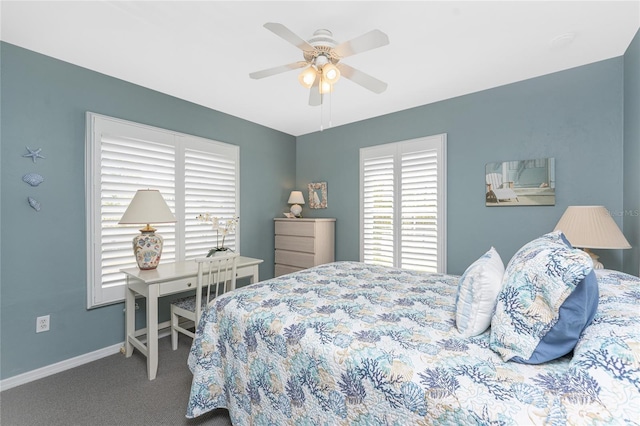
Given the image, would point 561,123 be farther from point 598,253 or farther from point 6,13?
point 6,13

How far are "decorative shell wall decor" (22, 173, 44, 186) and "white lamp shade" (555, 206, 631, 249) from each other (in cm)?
408

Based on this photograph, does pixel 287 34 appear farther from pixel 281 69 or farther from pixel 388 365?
pixel 388 365

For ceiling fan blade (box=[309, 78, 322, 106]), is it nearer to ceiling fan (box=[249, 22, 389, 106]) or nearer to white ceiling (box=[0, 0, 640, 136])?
ceiling fan (box=[249, 22, 389, 106])

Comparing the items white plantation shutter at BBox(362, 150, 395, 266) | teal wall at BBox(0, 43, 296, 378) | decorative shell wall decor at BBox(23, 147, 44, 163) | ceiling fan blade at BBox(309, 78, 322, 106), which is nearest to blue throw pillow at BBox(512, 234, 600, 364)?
ceiling fan blade at BBox(309, 78, 322, 106)

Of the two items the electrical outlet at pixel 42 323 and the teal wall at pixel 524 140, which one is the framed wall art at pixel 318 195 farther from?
the electrical outlet at pixel 42 323

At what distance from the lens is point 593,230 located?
6.63 ft

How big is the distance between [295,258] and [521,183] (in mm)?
2762

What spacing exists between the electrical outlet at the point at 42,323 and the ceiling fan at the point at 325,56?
2551 millimetres

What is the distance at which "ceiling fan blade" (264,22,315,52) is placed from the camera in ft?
4.96

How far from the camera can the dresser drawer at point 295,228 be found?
12.5ft

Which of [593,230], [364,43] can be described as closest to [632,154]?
[593,230]

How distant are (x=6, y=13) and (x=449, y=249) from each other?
4.11m

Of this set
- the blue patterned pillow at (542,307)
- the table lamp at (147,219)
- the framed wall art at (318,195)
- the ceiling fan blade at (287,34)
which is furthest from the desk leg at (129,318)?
the blue patterned pillow at (542,307)

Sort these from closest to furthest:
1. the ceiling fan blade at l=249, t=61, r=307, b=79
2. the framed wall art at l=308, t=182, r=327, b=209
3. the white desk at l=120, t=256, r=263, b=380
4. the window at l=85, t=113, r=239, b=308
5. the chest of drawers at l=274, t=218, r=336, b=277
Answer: the ceiling fan blade at l=249, t=61, r=307, b=79
the white desk at l=120, t=256, r=263, b=380
the window at l=85, t=113, r=239, b=308
the chest of drawers at l=274, t=218, r=336, b=277
the framed wall art at l=308, t=182, r=327, b=209
